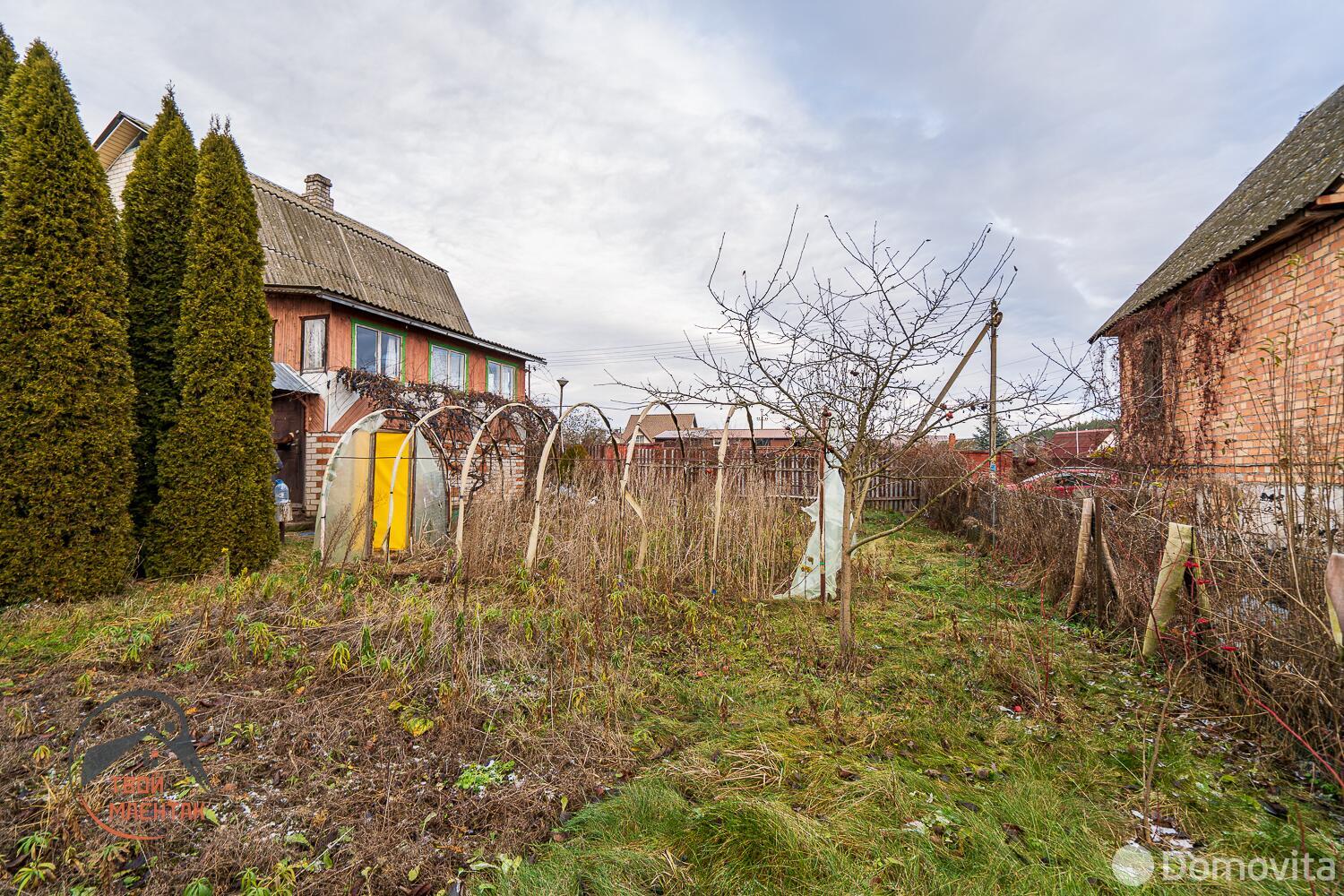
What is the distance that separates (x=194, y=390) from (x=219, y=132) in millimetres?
3130

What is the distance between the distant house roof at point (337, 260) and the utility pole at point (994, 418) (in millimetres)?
11966

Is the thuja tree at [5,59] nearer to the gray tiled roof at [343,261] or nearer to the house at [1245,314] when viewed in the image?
the gray tiled roof at [343,261]

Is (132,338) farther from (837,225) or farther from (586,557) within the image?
(837,225)

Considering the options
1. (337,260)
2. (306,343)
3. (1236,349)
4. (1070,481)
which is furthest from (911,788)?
(337,260)

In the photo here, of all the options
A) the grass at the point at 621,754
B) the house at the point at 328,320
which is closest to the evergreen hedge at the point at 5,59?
the grass at the point at 621,754

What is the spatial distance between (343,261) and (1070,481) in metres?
16.1

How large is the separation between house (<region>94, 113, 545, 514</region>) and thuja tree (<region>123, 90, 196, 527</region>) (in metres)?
4.27

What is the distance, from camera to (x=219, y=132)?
21.5 feet

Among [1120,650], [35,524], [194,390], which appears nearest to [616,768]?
[1120,650]

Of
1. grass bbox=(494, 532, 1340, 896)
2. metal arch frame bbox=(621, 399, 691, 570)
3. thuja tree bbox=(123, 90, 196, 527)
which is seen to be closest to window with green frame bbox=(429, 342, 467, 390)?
thuja tree bbox=(123, 90, 196, 527)

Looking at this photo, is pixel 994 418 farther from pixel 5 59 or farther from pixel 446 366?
pixel 446 366

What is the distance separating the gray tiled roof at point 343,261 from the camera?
40.7ft

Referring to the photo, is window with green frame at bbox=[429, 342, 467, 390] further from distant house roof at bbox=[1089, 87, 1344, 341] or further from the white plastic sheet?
distant house roof at bbox=[1089, 87, 1344, 341]

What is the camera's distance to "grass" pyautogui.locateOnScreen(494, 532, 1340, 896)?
1.97 metres
